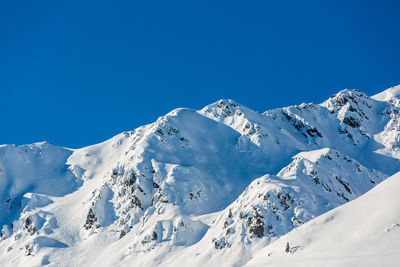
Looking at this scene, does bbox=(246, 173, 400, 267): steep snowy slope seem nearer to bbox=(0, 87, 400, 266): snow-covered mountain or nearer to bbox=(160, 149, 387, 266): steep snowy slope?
bbox=(160, 149, 387, 266): steep snowy slope

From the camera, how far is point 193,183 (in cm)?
9500

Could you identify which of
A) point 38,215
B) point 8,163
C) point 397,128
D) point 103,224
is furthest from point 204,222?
point 397,128

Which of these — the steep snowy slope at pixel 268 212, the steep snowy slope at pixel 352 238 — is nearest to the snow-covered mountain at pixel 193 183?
the steep snowy slope at pixel 268 212

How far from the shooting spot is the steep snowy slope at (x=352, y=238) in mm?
25453

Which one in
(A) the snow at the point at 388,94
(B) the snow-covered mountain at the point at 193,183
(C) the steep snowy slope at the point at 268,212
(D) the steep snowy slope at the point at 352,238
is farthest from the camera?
(A) the snow at the point at 388,94

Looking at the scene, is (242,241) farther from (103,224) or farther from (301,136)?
(301,136)

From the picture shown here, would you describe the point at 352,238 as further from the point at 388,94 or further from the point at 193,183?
the point at 388,94

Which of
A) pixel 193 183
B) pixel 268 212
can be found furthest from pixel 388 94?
pixel 268 212

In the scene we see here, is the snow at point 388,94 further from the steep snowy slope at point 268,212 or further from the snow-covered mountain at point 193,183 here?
the steep snowy slope at point 268,212

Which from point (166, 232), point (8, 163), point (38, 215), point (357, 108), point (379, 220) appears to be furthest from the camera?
point (357, 108)

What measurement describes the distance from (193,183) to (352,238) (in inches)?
2664

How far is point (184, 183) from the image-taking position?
9431 centimetres

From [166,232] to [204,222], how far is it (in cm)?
734

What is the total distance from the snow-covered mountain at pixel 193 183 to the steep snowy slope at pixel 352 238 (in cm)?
3662
